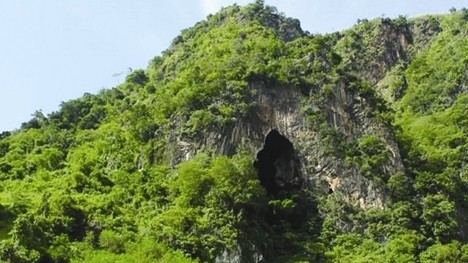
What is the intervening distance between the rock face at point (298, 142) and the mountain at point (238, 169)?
0.10m

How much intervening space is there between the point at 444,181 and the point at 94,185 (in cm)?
2482

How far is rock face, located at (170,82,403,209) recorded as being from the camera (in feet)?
174

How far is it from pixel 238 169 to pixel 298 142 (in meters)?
9.39

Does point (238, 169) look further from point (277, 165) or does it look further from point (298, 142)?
point (298, 142)

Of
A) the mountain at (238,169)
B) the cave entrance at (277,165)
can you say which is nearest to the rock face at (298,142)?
the cave entrance at (277,165)

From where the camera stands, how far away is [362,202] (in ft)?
169

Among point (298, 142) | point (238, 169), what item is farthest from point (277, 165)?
point (238, 169)

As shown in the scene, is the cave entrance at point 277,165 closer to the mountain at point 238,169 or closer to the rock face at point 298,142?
the rock face at point 298,142

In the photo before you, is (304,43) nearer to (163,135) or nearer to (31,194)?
(163,135)

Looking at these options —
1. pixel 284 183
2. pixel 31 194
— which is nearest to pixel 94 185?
pixel 31 194

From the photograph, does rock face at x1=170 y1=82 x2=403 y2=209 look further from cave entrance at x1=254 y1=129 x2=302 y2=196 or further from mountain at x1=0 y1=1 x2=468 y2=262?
mountain at x1=0 y1=1 x2=468 y2=262

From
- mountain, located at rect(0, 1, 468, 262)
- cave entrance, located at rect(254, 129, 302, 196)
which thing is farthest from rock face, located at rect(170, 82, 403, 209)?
mountain, located at rect(0, 1, 468, 262)

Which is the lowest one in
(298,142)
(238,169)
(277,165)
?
(238,169)

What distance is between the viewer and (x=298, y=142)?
56.2m
